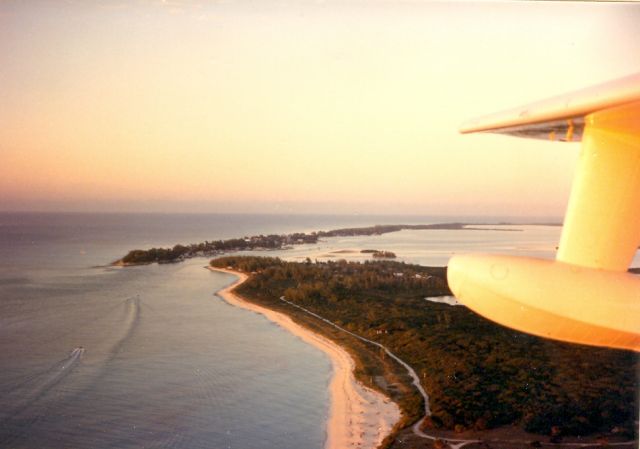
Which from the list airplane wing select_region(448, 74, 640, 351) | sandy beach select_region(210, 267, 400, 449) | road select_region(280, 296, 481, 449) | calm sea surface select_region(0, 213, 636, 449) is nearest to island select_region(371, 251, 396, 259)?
calm sea surface select_region(0, 213, 636, 449)

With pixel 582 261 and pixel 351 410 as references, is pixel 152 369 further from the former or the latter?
pixel 582 261

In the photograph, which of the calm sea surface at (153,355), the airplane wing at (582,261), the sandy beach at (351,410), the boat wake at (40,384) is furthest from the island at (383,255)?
the airplane wing at (582,261)

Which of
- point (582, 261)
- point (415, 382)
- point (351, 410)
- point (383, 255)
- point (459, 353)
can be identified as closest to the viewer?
point (582, 261)

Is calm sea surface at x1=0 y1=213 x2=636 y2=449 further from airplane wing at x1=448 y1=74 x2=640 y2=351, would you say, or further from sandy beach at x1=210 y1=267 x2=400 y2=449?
airplane wing at x1=448 y1=74 x2=640 y2=351

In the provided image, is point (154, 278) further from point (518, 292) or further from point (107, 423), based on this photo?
point (518, 292)

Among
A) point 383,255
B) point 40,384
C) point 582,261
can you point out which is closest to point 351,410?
point 383,255

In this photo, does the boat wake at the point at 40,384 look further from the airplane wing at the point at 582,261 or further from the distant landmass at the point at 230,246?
the airplane wing at the point at 582,261
